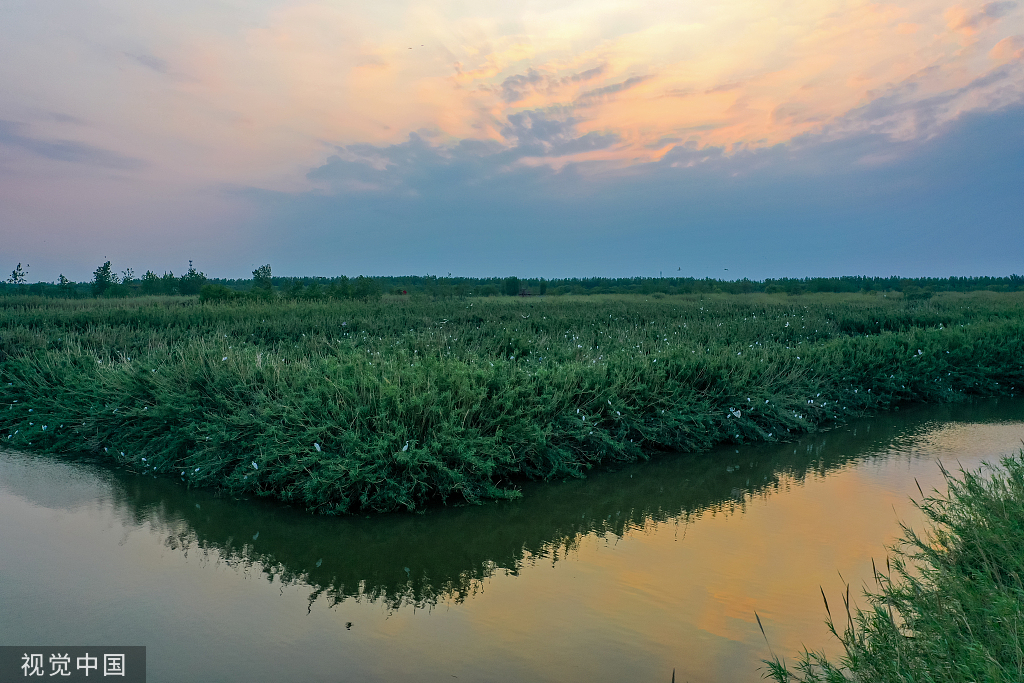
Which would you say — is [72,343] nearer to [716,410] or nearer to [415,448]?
[415,448]

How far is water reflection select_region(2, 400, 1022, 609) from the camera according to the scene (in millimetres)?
5172

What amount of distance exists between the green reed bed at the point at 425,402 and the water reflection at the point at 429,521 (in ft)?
1.06

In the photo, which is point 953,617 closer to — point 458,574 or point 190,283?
point 458,574

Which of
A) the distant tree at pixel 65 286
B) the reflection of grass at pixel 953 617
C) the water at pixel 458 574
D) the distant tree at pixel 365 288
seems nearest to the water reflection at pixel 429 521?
the water at pixel 458 574

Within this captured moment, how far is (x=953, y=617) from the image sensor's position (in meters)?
3.41

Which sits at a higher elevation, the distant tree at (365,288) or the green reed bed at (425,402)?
the distant tree at (365,288)

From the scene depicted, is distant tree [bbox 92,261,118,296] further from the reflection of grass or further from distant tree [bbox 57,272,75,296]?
the reflection of grass

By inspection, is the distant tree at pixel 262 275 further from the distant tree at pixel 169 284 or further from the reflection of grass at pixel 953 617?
the reflection of grass at pixel 953 617

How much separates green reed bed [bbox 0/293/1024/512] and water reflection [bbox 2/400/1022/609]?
1.06 feet

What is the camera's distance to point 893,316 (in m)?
22.3

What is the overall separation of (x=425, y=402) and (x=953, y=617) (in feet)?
16.4

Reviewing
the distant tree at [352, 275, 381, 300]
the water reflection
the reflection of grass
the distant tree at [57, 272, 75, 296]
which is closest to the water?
the water reflection

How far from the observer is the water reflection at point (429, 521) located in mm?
5172

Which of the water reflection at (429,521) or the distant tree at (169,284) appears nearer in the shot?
the water reflection at (429,521)
